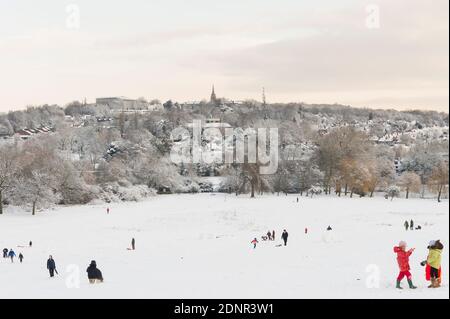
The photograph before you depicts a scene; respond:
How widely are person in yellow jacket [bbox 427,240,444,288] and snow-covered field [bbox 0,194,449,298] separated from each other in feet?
1.19

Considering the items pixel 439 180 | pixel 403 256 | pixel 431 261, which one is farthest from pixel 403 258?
pixel 439 180

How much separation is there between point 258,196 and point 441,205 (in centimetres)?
2161

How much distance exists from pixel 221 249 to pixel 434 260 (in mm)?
16368

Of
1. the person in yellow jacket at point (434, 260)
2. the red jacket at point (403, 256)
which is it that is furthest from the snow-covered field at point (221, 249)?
the red jacket at point (403, 256)

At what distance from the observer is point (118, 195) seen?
6519cm

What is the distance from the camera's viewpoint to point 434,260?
519 inches

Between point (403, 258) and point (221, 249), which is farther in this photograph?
point (221, 249)

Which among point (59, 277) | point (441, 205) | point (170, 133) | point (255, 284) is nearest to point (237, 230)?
point (59, 277)

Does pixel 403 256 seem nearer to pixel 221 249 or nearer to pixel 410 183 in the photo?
pixel 221 249

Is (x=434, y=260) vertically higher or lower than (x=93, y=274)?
higher

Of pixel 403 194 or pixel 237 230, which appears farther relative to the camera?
pixel 403 194

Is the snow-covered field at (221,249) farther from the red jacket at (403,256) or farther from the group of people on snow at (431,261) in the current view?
the red jacket at (403,256)

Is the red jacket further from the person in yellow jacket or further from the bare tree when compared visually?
the bare tree

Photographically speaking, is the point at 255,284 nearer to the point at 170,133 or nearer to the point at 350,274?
the point at 350,274
